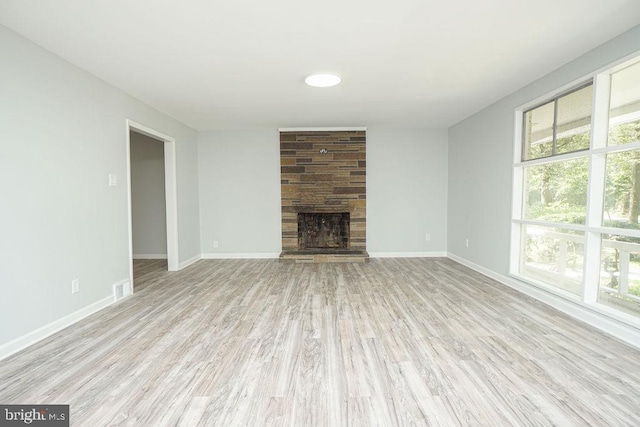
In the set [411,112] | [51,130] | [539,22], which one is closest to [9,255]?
[51,130]

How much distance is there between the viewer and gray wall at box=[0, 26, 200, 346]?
206 centimetres

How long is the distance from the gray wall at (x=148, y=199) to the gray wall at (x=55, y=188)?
7.08ft

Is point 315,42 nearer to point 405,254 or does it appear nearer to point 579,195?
point 579,195

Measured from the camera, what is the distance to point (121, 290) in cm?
322

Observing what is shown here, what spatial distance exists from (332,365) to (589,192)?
2.78m

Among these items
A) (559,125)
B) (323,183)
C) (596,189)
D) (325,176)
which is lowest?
(596,189)

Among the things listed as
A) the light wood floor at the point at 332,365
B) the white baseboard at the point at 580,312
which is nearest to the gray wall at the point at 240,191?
the light wood floor at the point at 332,365

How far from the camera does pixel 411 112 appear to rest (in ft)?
14.2

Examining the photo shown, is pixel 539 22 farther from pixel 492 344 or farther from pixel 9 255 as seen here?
pixel 9 255

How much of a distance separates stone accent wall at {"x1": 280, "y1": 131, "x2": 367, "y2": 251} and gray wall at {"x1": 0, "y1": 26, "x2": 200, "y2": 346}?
2.67m

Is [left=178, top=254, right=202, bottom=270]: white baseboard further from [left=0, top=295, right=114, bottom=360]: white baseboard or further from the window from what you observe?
the window

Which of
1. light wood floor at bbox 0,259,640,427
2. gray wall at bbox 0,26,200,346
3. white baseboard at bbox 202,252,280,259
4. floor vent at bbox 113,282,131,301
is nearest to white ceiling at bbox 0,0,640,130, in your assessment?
gray wall at bbox 0,26,200,346

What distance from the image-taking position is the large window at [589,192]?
2.35 metres
